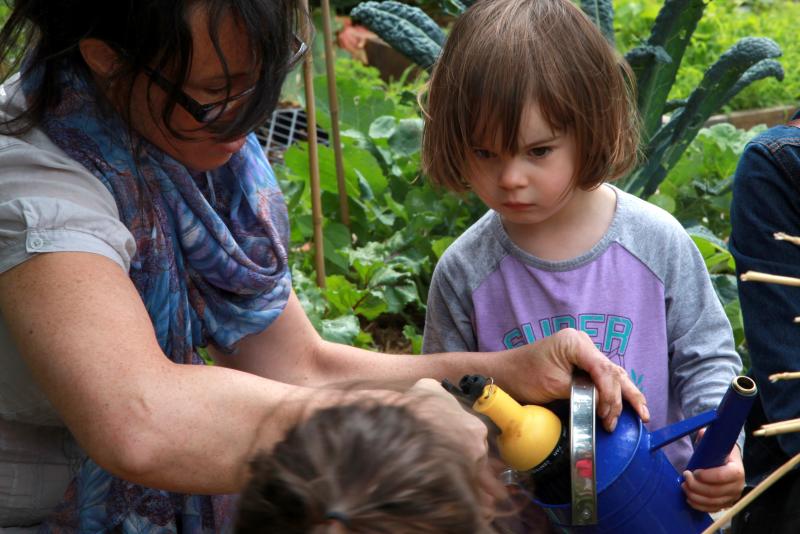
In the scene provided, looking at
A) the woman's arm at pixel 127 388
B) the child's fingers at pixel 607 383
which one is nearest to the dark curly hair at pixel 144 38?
the woman's arm at pixel 127 388

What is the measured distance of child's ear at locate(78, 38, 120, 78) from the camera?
154 centimetres

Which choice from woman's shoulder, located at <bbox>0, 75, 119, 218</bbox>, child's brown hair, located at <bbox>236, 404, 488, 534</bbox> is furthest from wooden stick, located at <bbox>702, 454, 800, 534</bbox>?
woman's shoulder, located at <bbox>0, 75, 119, 218</bbox>

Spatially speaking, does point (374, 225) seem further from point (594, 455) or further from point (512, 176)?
point (594, 455)

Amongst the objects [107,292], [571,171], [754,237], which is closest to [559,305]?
[571,171]

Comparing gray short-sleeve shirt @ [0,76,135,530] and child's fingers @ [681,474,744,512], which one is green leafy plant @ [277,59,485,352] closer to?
gray short-sleeve shirt @ [0,76,135,530]

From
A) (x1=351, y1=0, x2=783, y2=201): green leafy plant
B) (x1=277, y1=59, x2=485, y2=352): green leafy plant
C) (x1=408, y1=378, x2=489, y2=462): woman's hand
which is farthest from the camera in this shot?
(x1=277, y1=59, x2=485, y2=352): green leafy plant

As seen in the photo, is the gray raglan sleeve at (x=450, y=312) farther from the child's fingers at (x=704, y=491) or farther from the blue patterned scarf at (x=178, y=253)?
the child's fingers at (x=704, y=491)

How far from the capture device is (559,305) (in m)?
1.83

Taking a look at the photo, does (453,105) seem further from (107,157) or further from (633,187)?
(633,187)

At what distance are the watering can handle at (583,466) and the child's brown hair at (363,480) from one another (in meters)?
0.34

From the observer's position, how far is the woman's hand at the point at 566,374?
59.1 inches

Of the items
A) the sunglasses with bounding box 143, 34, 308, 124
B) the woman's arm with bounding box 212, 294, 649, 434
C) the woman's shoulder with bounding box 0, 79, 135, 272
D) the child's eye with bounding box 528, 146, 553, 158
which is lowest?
the woman's arm with bounding box 212, 294, 649, 434

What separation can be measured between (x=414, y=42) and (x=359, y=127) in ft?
2.17

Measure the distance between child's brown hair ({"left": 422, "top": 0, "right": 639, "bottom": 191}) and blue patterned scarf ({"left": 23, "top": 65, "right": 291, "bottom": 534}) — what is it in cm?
36
